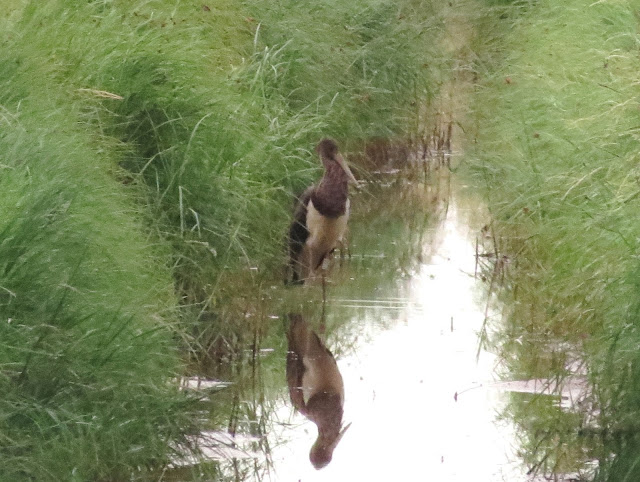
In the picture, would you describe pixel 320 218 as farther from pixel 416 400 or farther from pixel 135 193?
pixel 416 400

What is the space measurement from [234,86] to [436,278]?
1.84m

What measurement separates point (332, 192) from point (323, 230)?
24 centimetres

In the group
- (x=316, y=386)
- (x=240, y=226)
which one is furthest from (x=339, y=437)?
(x=240, y=226)

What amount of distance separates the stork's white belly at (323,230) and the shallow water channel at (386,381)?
0.90ft

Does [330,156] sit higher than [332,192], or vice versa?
[330,156]

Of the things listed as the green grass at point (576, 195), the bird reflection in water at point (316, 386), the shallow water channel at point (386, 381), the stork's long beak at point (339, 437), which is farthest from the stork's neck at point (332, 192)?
the stork's long beak at point (339, 437)

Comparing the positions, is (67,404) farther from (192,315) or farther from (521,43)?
(521,43)

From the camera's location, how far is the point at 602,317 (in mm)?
6066

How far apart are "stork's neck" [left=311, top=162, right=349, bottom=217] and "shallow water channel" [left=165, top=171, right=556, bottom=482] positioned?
0.51m

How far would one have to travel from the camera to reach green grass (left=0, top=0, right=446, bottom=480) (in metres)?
4.79

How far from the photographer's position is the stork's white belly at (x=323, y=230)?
8.24 metres

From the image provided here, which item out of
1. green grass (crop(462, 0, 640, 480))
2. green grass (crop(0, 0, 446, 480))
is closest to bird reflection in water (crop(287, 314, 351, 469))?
green grass (crop(0, 0, 446, 480))

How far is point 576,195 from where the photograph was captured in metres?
7.55

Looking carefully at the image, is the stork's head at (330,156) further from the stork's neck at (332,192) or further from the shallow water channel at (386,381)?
the shallow water channel at (386,381)
